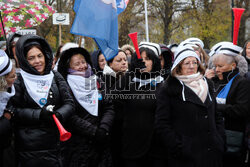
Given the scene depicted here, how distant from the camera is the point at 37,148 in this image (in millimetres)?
2787

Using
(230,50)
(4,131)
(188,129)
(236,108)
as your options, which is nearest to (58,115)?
(4,131)

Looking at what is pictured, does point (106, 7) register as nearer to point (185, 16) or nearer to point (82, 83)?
point (82, 83)

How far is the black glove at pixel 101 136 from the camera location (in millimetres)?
3301

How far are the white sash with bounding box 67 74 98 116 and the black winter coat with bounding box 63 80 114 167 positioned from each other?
6cm

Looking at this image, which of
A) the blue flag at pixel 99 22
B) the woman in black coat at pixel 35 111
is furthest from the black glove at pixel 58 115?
the blue flag at pixel 99 22

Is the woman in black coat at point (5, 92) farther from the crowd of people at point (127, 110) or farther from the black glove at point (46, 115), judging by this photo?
the black glove at point (46, 115)

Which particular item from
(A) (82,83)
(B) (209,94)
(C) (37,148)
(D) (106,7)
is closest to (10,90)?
(C) (37,148)

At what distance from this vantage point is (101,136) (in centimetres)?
331

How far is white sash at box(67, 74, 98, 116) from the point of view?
11.2ft

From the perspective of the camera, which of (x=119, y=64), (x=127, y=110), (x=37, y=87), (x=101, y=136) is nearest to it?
(x=37, y=87)

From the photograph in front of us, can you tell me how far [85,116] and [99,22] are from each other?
123cm

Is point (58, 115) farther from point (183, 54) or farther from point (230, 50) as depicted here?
point (230, 50)

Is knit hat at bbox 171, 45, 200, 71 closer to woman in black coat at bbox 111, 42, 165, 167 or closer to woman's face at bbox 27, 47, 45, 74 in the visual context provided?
woman in black coat at bbox 111, 42, 165, 167

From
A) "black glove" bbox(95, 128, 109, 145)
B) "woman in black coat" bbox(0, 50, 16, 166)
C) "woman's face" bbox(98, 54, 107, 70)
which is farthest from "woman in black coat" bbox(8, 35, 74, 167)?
"woman's face" bbox(98, 54, 107, 70)
